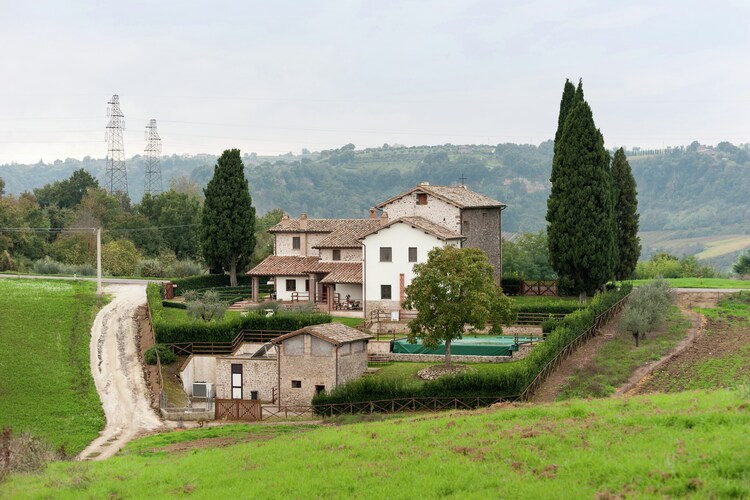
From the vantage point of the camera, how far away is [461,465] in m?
24.2

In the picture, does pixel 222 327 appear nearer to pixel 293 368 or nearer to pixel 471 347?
pixel 293 368

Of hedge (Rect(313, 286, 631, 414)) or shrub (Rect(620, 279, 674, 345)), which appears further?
shrub (Rect(620, 279, 674, 345))

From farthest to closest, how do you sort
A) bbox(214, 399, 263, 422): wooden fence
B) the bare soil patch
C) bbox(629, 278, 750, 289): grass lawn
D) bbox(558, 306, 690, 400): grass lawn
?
bbox(629, 278, 750, 289): grass lawn, bbox(558, 306, 690, 400): grass lawn, the bare soil patch, bbox(214, 399, 263, 422): wooden fence

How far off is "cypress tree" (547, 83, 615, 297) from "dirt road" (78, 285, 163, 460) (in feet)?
93.2

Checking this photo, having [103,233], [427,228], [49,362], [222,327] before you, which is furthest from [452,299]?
[103,233]

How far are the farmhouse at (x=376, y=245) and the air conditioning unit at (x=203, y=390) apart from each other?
52.8ft

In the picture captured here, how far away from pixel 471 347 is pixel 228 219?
29.9 m

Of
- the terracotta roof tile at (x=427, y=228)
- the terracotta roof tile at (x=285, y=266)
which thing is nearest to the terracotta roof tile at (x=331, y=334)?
the terracotta roof tile at (x=427, y=228)

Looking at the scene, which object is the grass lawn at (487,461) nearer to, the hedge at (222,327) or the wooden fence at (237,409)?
the wooden fence at (237,409)

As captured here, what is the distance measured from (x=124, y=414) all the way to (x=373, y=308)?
860 inches


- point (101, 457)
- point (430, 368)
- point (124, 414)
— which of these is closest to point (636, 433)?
point (101, 457)

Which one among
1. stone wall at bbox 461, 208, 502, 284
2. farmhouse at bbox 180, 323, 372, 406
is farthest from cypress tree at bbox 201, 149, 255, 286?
farmhouse at bbox 180, 323, 372, 406

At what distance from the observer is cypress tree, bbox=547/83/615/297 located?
208ft

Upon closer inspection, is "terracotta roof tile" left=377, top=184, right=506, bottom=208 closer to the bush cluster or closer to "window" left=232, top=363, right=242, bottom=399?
"window" left=232, top=363, right=242, bottom=399
